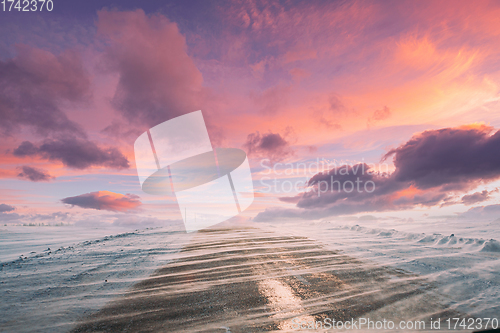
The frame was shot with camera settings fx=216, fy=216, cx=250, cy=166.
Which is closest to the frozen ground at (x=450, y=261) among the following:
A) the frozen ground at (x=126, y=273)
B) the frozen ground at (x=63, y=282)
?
the frozen ground at (x=126, y=273)

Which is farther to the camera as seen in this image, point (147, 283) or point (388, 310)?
point (147, 283)

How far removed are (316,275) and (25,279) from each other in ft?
24.5

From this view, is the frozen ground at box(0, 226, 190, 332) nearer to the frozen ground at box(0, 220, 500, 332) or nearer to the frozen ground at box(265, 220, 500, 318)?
the frozen ground at box(0, 220, 500, 332)

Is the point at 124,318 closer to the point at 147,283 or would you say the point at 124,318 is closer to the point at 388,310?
the point at 147,283

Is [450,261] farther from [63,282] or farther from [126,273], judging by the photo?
[63,282]

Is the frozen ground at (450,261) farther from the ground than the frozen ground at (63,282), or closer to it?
closer to it

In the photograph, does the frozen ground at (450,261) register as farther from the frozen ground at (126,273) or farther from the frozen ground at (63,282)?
the frozen ground at (63,282)

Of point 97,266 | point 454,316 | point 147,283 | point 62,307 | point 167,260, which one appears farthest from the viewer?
point 167,260

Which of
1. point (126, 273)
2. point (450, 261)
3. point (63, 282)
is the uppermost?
point (63, 282)

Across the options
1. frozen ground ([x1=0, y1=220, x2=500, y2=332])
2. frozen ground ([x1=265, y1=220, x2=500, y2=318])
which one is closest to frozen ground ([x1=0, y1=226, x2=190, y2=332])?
frozen ground ([x1=0, y1=220, x2=500, y2=332])

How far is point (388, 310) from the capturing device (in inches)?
146

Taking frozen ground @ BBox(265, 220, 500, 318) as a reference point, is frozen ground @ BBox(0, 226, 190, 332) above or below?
above

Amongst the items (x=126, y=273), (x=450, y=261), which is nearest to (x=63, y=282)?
(x=126, y=273)

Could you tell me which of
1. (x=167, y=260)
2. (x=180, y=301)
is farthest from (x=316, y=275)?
(x=167, y=260)
